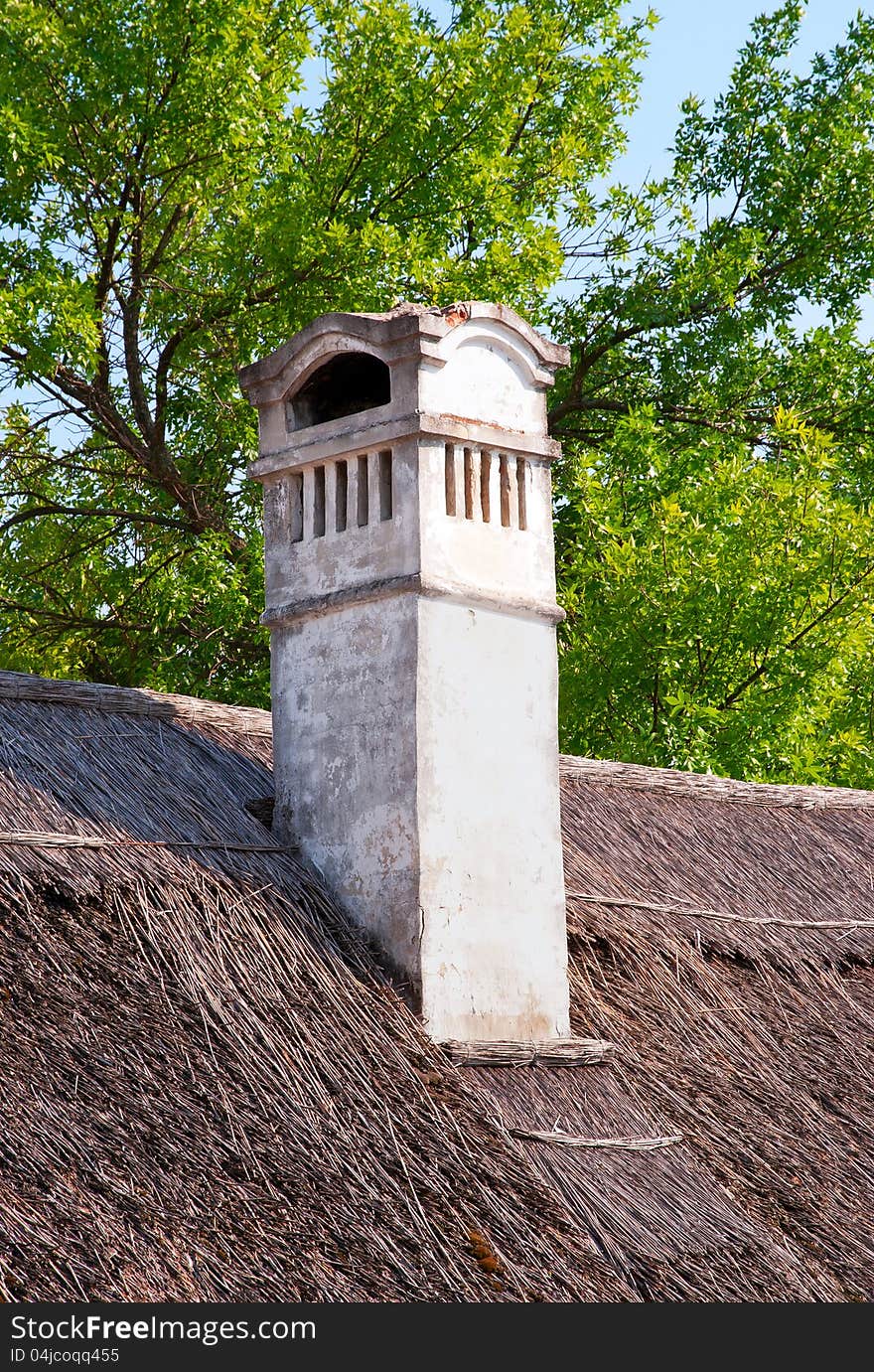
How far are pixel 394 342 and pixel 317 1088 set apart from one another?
7.87ft

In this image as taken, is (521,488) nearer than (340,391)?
Yes

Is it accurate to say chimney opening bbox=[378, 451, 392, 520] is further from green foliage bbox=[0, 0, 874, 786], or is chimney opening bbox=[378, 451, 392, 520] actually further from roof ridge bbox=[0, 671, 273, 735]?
green foliage bbox=[0, 0, 874, 786]

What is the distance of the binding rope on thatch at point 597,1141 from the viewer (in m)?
5.51

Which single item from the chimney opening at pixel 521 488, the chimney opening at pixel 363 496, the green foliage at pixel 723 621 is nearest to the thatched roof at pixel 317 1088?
the chimney opening at pixel 363 496

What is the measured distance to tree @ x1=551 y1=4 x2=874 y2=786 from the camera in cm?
1298

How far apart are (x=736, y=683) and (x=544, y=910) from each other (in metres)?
7.50

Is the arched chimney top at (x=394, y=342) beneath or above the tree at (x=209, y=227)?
beneath

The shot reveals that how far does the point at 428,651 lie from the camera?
5.92m

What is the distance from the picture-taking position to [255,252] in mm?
13680

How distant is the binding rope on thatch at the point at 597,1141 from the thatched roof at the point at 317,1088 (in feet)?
0.04

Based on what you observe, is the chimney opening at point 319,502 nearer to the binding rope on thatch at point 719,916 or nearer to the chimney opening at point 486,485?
the chimney opening at point 486,485

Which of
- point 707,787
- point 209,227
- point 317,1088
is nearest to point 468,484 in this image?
point 317,1088

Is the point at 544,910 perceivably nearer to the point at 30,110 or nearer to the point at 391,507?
the point at 391,507

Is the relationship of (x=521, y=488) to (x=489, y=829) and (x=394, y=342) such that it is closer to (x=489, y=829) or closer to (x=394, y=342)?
(x=394, y=342)
